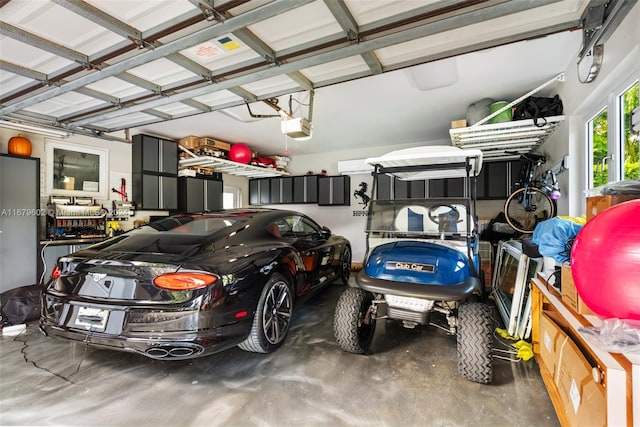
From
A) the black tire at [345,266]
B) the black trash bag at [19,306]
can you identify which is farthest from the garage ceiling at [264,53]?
the black tire at [345,266]

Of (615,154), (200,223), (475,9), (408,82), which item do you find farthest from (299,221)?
(615,154)

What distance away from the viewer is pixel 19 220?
360cm

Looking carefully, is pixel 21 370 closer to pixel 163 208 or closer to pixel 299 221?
pixel 299 221

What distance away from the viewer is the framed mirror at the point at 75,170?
4.20m

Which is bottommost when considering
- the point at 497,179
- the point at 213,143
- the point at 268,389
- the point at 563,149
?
the point at 268,389

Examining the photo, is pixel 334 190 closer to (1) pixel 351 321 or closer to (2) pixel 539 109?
(2) pixel 539 109

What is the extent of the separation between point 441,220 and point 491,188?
348 centimetres

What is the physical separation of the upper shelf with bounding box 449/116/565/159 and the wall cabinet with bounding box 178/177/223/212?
482 cm

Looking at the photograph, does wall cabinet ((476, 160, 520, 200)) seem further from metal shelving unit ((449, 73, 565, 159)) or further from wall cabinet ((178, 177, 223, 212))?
wall cabinet ((178, 177, 223, 212))

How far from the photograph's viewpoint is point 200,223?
2.81 meters

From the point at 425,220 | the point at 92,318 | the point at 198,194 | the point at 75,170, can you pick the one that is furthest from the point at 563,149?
the point at 75,170

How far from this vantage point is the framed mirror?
4199 mm

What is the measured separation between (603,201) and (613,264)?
2.34 feet

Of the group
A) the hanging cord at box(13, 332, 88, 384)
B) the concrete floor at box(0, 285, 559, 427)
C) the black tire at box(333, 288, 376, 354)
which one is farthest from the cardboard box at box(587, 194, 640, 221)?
the hanging cord at box(13, 332, 88, 384)
